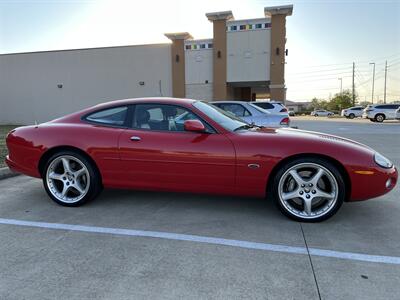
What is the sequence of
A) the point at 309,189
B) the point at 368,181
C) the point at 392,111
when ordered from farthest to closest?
1. the point at 392,111
2. the point at 309,189
3. the point at 368,181

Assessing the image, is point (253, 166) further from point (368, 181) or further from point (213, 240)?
point (368, 181)

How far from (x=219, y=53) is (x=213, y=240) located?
21.5 meters

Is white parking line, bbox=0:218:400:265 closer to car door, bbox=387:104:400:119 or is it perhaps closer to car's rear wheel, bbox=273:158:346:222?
car's rear wheel, bbox=273:158:346:222

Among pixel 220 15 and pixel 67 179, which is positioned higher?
pixel 220 15

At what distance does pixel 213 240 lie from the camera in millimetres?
3070

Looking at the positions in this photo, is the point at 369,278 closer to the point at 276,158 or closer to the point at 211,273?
the point at 211,273

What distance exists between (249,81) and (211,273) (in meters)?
21.8

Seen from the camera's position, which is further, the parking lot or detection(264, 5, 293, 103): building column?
detection(264, 5, 293, 103): building column

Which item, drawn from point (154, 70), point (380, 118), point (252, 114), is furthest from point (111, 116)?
point (380, 118)

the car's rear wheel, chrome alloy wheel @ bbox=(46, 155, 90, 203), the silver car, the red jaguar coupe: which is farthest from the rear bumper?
the silver car

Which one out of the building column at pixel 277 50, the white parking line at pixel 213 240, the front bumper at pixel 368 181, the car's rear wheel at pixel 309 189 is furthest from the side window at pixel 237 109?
the building column at pixel 277 50

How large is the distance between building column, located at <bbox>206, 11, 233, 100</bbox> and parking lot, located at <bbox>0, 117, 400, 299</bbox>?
19.9 meters

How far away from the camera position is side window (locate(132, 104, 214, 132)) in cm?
383

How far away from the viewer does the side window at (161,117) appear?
383cm
